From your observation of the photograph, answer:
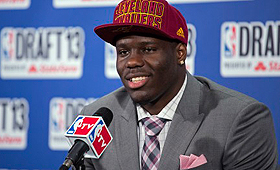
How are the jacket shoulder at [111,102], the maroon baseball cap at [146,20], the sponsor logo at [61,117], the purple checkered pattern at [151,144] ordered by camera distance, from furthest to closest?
the sponsor logo at [61,117] < the jacket shoulder at [111,102] < the purple checkered pattern at [151,144] < the maroon baseball cap at [146,20]

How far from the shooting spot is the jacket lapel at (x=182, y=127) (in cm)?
142

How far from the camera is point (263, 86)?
7.06 feet

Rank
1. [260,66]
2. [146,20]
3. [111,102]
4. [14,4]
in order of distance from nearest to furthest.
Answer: [146,20] → [111,102] → [260,66] → [14,4]

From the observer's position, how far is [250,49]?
2.16 meters

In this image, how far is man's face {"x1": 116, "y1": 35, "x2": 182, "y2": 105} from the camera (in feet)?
4.60

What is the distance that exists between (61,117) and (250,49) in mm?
1190

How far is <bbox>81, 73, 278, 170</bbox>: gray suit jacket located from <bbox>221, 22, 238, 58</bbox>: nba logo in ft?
2.14

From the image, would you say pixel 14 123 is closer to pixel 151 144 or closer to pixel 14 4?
pixel 14 4

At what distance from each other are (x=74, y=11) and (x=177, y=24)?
1182 millimetres

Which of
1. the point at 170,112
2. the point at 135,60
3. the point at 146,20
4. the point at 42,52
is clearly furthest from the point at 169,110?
the point at 42,52

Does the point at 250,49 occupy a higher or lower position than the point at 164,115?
higher

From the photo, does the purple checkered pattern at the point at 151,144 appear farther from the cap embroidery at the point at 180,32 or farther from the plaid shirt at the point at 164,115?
the cap embroidery at the point at 180,32

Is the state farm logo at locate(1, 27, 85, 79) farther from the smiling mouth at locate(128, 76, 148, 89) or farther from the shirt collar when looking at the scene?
the smiling mouth at locate(128, 76, 148, 89)

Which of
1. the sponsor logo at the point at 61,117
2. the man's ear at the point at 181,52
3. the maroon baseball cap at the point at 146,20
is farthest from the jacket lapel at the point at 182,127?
the sponsor logo at the point at 61,117
